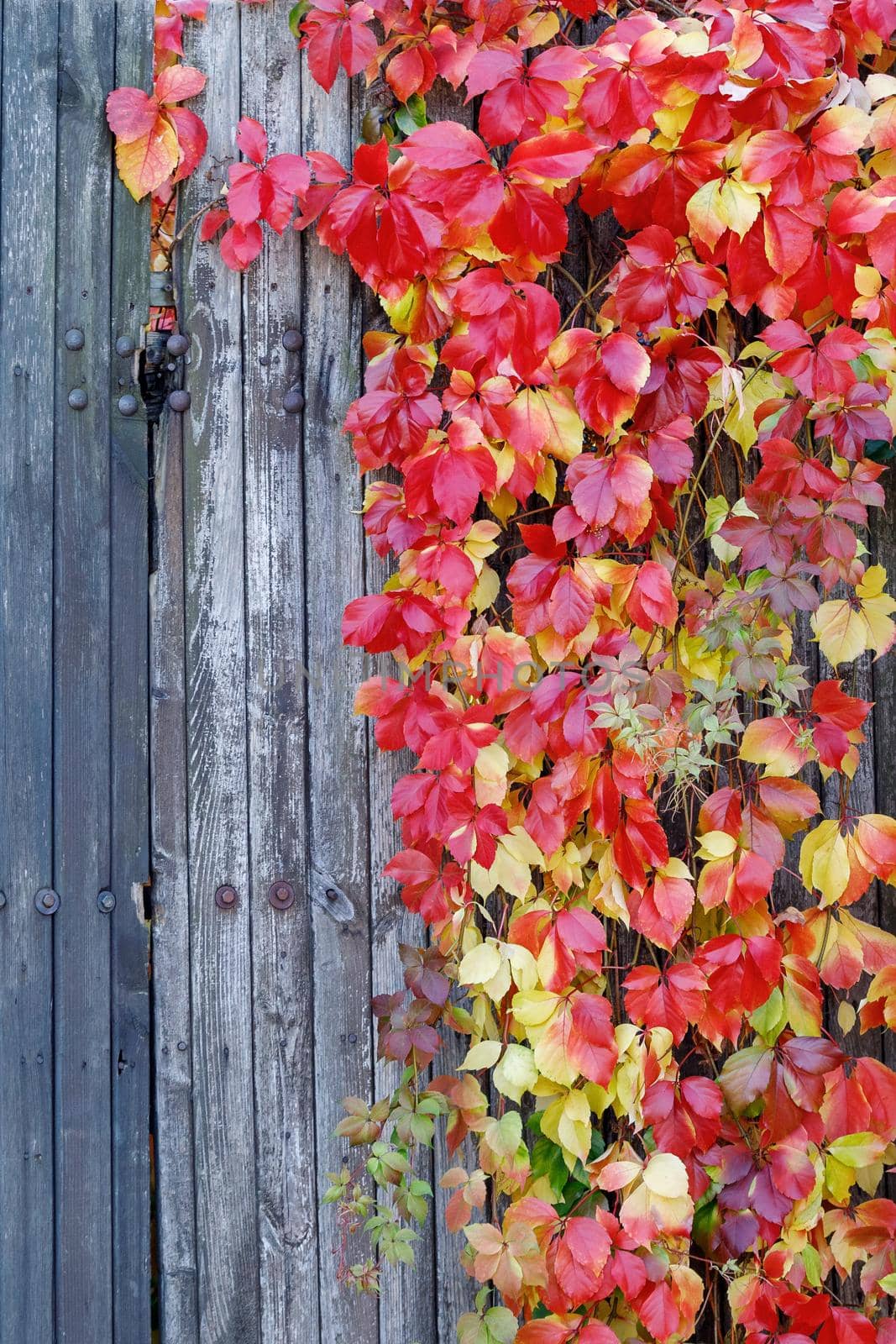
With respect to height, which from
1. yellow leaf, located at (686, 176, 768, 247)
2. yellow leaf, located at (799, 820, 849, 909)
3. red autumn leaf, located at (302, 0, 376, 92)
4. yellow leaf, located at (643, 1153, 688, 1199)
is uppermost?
red autumn leaf, located at (302, 0, 376, 92)

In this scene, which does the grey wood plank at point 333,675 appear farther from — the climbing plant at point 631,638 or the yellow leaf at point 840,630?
the yellow leaf at point 840,630

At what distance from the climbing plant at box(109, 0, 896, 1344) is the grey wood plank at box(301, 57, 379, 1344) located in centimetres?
13

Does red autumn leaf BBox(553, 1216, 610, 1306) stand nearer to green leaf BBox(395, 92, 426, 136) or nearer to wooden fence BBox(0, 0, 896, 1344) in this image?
wooden fence BBox(0, 0, 896, 1344)

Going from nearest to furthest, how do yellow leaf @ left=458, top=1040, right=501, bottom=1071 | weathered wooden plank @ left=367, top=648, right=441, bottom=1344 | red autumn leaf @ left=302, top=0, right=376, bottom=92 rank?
yellow leaf @ left=458, top=1040, right=501, bottom=1071, red autumn leaf @ left=302, top=0, right=376, bottom=92, weathered wooden plank @ left=367, top=648, right=441, bottom=1344

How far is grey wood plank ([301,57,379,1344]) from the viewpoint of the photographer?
66.0 inches

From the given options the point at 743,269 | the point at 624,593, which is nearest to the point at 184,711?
the point at 624,593

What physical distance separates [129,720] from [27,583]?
282 millimetres

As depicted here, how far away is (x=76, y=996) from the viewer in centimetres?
165

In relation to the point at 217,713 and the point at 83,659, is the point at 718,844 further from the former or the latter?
the point at 83,659

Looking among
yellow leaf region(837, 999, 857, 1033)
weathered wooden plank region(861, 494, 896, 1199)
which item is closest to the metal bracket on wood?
yellow leaf region(837, 999, 857, 1033)

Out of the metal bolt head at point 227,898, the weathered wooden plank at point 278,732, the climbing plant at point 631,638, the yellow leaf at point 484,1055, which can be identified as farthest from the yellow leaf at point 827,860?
the metal bolt head at point 227,898

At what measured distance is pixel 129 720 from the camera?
1691 millimetres

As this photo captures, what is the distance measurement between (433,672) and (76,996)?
0.80m

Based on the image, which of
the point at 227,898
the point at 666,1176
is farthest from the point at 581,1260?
the point at 227,898
